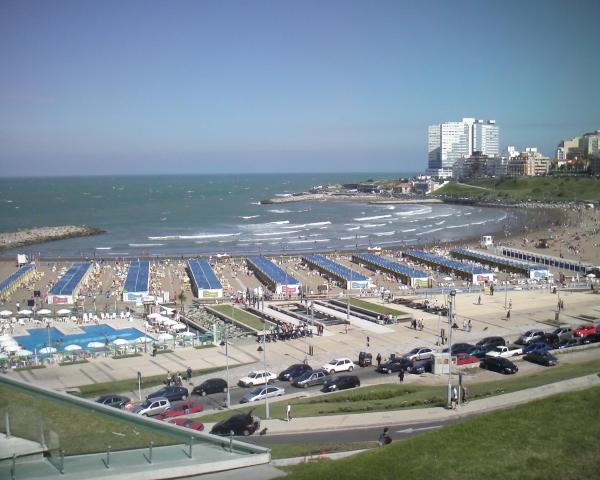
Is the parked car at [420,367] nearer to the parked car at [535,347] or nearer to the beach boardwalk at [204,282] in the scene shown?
the parked car at [535,347]

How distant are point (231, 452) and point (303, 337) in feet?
50.7

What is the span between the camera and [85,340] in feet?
72.7

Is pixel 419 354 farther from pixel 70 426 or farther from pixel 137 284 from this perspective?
pixel 137 284

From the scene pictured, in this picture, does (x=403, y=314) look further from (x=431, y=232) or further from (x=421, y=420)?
(x=431, y=232)

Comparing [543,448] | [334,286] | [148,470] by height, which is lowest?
→ [334,286]

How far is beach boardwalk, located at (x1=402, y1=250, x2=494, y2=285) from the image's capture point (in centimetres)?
3528

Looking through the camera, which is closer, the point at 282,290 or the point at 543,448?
the point at 543,448

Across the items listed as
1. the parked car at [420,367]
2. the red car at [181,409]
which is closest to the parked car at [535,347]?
the parked car at [420,367]

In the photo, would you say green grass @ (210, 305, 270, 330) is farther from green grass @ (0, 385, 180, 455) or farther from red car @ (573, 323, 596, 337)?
green grass @ (0, 385, 180, 455)

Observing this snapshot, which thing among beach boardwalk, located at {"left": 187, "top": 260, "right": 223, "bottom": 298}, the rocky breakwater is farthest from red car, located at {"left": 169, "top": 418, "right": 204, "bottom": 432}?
the rocky breakwater

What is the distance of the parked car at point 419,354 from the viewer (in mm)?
19406

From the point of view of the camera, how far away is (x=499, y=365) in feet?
56.1

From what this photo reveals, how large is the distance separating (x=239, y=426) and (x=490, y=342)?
11.0m

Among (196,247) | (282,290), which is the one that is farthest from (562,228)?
(282,290)
